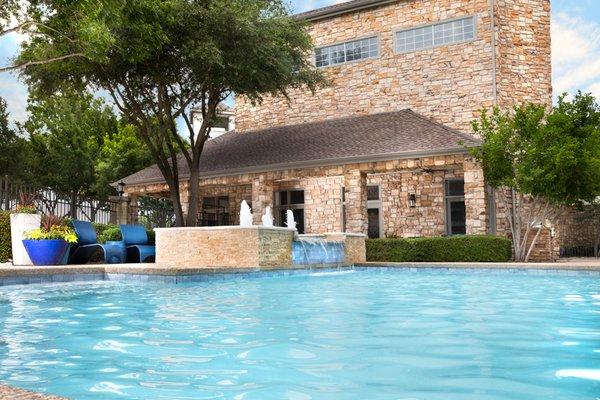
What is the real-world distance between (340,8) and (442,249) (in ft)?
37.0

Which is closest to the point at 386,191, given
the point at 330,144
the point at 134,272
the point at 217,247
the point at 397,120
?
the point at 397,120

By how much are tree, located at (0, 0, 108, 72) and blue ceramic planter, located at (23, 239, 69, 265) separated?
4882mm

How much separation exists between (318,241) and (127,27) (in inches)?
307

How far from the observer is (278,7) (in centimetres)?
2038

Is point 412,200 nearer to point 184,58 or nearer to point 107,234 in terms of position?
point 184,58

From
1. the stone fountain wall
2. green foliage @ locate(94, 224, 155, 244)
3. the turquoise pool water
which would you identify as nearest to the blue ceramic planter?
the stone fountain wall

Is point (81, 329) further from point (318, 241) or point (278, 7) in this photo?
point (278, 7)

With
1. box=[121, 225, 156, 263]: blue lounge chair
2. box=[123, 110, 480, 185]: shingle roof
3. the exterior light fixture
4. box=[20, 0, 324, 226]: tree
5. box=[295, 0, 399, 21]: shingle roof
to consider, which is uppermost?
box=[295, 0, 399, 21]: shingle roof

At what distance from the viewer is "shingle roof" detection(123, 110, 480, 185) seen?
61.3 feet

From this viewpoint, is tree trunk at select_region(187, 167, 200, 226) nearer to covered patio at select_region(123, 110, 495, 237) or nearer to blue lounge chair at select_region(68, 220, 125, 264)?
covered patio at select_region(123, 110, 495, 237)

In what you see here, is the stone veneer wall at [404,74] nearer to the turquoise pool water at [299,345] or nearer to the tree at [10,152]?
the turquoise pool water at [299,345]

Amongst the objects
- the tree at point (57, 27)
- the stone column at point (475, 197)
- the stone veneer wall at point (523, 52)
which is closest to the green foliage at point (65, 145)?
the tree at point (57, 27)

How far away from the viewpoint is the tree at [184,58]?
1641 cm

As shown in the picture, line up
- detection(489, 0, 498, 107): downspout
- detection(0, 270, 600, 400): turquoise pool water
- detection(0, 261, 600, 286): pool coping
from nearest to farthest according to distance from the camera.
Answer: detection(0, 270, 600, 400): turquoise pool water
detection(0, 261, 600, 286): pool coping
detection(489, 0, 498, 107): downspout
